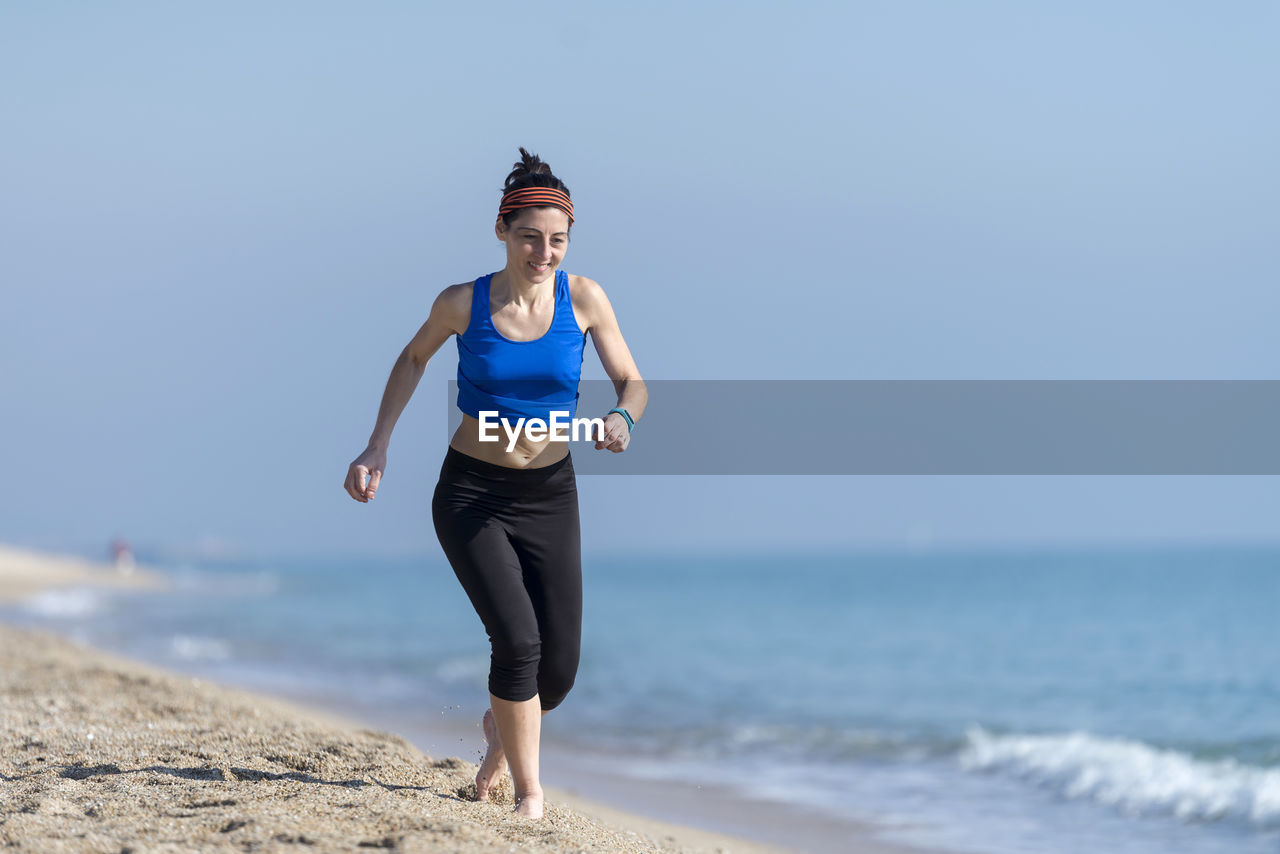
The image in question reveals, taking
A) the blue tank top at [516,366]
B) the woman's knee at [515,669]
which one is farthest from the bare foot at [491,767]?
the blue tank top at [516,366]

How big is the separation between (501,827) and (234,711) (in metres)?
3.07

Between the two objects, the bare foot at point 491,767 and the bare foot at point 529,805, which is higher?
the bare foot at point 491,767

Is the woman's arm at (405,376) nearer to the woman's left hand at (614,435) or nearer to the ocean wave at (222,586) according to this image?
the woman's left hand at (614,435)

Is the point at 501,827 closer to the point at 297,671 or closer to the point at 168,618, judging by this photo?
the point at 297,671

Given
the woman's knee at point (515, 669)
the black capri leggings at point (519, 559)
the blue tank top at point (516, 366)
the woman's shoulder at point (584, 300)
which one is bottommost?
the woman's knee at point (515, 669)

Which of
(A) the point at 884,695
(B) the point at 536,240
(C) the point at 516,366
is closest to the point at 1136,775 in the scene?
(A) the point at 884,695

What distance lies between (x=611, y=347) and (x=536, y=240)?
43cm

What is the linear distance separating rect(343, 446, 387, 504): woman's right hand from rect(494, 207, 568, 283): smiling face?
0.70 m

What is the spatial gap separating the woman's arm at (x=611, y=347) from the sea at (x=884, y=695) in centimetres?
368

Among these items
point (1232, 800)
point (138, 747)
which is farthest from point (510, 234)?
point (1232, 800)

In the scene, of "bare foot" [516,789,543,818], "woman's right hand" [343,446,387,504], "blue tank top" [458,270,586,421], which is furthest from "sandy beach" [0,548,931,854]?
"blue tank top" [458,270,586,421]

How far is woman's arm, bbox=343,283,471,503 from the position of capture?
355 centimetres

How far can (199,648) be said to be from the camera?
16.4m

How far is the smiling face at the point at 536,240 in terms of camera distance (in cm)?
358
